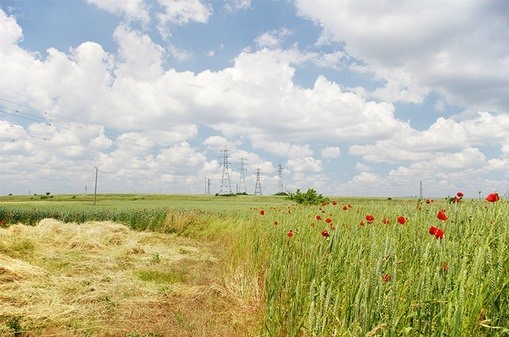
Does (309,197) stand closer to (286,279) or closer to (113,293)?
(113,293)

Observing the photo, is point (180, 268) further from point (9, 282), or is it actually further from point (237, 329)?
point (237, 329)

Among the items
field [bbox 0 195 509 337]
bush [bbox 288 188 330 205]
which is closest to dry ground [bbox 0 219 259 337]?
field [bbox 0 195 509 337]

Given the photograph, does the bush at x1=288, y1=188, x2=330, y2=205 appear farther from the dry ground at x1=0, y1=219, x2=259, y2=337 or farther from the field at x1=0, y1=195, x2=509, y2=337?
the dry ground at x1=0, y1=219, x2=259, y2=337

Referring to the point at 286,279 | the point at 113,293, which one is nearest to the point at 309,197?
the point at 113,293

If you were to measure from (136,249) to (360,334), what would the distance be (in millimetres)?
10741

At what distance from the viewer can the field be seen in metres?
2.20

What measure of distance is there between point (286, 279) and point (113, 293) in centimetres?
494

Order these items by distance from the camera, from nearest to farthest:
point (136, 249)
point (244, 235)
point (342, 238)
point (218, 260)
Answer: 1. point (342, 238)
2. point (244, 235)
3. point (218, 260)
4. point (136, 249)

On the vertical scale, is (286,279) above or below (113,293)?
above

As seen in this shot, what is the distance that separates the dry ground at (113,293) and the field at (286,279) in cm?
3

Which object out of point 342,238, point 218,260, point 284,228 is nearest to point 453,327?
point 342,238

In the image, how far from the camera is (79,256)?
10.3 meters

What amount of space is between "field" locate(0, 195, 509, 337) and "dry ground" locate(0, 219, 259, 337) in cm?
3

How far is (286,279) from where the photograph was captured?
3.42 m
